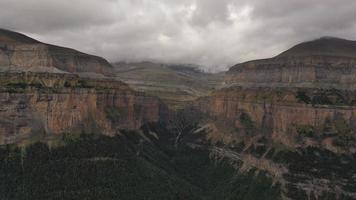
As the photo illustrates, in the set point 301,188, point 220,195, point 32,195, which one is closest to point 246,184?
point 220,195

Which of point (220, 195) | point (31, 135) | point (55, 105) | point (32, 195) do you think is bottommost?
point (220, 195)

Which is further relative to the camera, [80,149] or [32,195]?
[80,149]

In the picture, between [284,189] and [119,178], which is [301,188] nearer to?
[284,189]

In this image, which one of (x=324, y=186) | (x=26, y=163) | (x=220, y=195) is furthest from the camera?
(x=220, y=195)

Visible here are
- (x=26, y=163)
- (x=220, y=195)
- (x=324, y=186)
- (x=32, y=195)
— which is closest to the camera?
(x=32, y=195)

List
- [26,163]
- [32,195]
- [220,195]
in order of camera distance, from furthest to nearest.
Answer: [220,195] < [26,163] < [32,195]

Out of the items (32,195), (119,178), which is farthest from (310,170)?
(32,195)

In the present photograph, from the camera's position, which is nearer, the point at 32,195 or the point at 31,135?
the point at 32,195

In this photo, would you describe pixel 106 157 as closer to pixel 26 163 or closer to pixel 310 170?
pixel 26 163

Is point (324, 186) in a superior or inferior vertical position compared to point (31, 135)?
inferior
